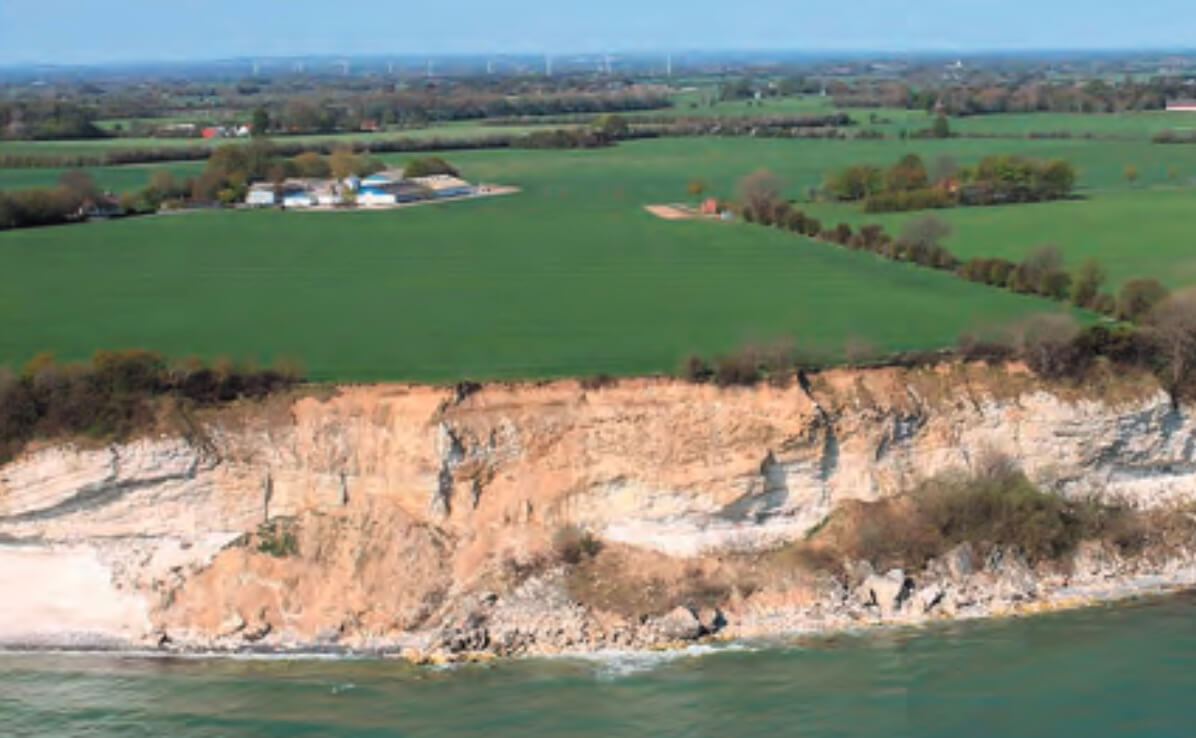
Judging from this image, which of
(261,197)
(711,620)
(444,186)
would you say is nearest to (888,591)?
(711,620)

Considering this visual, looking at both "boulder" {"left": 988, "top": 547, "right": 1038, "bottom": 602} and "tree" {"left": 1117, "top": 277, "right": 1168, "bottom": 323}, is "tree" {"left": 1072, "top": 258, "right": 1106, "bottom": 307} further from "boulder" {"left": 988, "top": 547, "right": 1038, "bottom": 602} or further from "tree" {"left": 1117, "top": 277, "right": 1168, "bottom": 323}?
"boulder" {"left": 988, "top": 547, "right": 1038, "bottom": 602}

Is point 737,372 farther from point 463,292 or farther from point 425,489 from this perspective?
point 463,292

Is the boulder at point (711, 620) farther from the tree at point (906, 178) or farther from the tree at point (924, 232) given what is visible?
the tree at point (906, 178)

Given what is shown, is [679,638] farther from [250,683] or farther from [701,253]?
[701,253]

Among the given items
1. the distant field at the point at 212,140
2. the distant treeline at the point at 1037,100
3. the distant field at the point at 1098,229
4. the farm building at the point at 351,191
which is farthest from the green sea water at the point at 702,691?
the distant treeline at the point at 1037,100

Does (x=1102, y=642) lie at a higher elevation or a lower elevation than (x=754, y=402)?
lower

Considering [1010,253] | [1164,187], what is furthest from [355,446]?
[1164,187]
